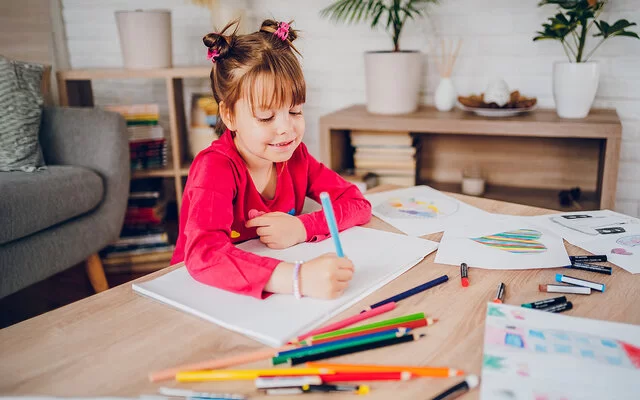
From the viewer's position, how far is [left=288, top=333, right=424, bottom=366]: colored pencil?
0.63 m

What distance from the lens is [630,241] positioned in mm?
979

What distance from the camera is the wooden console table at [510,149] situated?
196 cm

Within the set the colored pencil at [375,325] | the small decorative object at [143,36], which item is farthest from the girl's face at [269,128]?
the small decorative object at [143,36]

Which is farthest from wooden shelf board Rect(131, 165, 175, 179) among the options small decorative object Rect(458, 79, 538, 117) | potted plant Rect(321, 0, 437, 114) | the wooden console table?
small decorative object Rect(458, 79, 538, 117)

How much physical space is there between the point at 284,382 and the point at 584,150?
2142mm

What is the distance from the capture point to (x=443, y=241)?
102cm

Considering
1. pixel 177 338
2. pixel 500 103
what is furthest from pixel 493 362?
pixel 500 103

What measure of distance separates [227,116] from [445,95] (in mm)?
1385

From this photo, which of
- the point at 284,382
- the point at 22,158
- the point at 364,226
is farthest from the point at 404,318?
the point at 22,158

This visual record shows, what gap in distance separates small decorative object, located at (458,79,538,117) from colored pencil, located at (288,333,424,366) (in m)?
1.61

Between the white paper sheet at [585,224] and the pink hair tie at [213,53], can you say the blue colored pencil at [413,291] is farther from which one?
the pink hair tie at [213,53]

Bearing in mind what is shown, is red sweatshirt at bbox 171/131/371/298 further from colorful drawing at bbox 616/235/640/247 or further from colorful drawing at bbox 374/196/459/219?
colorful drawing at bbox 616/235/640/247

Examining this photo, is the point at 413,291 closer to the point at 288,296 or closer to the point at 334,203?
the point at 288,296

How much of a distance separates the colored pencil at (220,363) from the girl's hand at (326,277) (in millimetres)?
129
